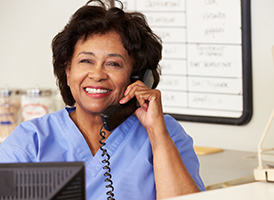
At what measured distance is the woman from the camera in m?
1.15

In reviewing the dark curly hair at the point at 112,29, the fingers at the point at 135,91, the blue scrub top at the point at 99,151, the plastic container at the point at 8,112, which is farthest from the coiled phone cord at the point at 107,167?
the plastic container at the point at 8,112

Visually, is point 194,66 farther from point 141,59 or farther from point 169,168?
point 169,168

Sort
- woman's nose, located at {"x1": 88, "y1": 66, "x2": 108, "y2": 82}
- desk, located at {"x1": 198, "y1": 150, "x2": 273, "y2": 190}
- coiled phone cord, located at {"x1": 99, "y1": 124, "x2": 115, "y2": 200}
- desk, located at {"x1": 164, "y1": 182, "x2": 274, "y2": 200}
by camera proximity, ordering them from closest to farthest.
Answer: desk, located at {"x1": 164, "y1": 182, "x2": 274, "y2": 200}
coiled phone cord, located at {"x1": 99, "y1": 124, "x2": 115, "y2": 200}
woman's nose, located at {"x1": 88, "y1": 66, "x2": 108, "y2": 82}
desk, located at {"x1": 198, "y1": 150, "x2": 273, "y2": 190}

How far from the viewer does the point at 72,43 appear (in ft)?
4.34

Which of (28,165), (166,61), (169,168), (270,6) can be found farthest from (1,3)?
(28,165)

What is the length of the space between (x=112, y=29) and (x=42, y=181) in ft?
2.95

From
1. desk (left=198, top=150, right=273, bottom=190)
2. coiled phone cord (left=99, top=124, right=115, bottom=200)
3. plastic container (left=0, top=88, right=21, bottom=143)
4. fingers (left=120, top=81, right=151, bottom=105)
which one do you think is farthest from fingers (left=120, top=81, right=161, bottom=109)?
plastic container (left=0, top=88, right=21, bottom=143)

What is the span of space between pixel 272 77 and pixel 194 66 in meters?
0.36

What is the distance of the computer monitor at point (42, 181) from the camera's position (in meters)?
0.44

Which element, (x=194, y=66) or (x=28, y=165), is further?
(x=194, y=66)

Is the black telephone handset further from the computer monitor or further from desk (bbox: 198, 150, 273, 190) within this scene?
the computer monitor

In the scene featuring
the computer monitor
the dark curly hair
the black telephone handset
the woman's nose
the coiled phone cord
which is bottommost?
the coiled phone cord

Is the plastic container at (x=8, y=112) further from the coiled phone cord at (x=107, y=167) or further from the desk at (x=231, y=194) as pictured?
the desk at (x=231, y=194)

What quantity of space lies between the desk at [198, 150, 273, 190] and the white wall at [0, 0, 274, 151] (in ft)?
0.30
